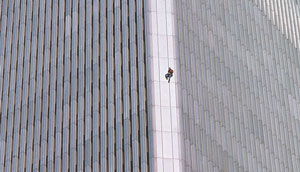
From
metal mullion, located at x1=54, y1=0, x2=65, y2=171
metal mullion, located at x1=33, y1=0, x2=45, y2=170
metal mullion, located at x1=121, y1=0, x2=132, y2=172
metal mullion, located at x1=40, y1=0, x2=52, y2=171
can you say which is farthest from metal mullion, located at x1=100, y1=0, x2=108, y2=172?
metal mullion, located at x1=33, y1=0, x2=45, y2=170

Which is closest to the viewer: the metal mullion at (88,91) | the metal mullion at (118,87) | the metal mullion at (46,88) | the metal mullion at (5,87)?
the metal mullion at (118,87)

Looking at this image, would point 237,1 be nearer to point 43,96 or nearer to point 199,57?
point 199,57

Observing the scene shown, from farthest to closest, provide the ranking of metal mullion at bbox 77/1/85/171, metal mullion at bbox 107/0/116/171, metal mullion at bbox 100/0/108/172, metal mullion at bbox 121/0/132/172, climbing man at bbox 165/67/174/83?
metal mullion at bbox 77/1/85/171 → metal mullion at bbox 100/0/108/172 → climbing man at bbox 165/67/174/83 → metal mullion at bbox 107/0/116/171 → metal mullion at bbox 121/0/132/172

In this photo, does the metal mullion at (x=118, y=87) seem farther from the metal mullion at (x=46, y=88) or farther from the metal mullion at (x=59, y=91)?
the metal mullion at (x=46, y=88)

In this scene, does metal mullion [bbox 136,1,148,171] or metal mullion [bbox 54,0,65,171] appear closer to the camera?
metal mullion [bbox 136,1,148,171]

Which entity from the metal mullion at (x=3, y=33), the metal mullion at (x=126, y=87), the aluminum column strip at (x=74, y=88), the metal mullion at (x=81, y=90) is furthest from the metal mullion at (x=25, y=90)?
the metal mullion at (x=126, y=87)

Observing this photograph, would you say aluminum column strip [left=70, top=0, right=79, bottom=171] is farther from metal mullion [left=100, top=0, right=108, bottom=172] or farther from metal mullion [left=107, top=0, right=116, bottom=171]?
metal mullion [left=107, top=0, right=116, bottom=171]

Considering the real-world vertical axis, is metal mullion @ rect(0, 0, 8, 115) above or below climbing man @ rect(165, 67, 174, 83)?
above
